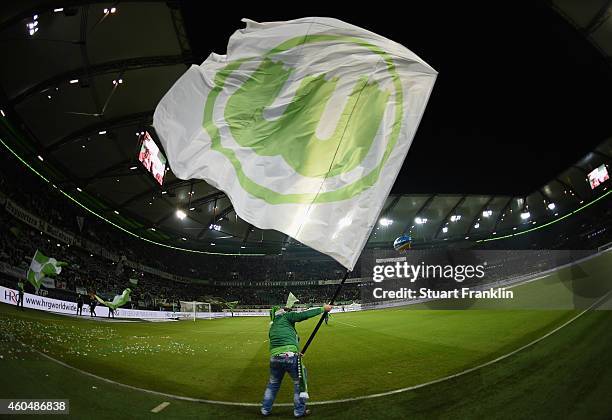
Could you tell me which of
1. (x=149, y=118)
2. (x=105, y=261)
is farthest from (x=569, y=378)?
(x=105, y=261)

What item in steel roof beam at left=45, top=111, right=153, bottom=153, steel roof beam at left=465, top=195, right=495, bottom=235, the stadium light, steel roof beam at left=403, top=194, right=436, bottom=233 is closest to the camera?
steel roof beam at left=45, top=111, right=153, bottom=153

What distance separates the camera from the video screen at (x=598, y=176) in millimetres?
25417

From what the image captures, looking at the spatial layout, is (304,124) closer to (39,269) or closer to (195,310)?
(39,269)

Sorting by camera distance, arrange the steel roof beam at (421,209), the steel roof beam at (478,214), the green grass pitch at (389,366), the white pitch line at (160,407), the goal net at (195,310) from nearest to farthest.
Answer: the green grass pitch at (389,366)
the white pitch line at (160,407)
the steel roof beam at (421,209)
the steel roof beam at (478,214)
the goal net at (195,310)

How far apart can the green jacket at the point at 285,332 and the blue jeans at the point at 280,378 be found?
13 centimetres

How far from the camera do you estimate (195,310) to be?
3694 centimetres

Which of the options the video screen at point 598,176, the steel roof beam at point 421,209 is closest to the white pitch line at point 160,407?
the steel roof beam at point 421,209

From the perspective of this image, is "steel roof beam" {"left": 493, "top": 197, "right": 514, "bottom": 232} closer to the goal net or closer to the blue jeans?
the goal net

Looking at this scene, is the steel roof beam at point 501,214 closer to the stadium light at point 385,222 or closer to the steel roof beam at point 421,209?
the steel roof beam at point 421,209

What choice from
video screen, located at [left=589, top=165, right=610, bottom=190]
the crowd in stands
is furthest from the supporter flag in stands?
video screen, located at [left=589, top=165, right=610, bottom=190]

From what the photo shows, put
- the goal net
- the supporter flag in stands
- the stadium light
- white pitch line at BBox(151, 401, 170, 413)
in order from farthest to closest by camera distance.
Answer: the stadium light < the goal net < the supporter flag in stands < white pitch line at BBox(151, 401, 170, 413)

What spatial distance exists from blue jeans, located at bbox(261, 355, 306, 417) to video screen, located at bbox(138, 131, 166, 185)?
18693 mm

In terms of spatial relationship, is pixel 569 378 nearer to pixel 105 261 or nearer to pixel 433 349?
pixel 433 349

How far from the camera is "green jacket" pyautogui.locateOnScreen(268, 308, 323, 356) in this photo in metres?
5.62
